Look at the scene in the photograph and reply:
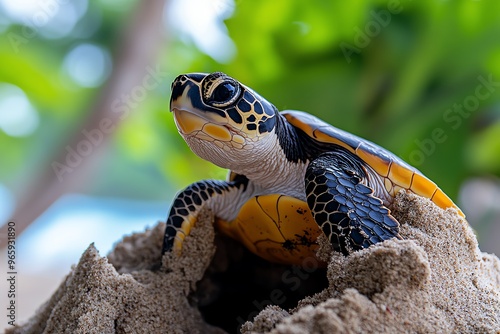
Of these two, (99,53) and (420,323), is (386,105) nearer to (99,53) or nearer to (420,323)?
(420,323)

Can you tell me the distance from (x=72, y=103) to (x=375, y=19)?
8.95 feet

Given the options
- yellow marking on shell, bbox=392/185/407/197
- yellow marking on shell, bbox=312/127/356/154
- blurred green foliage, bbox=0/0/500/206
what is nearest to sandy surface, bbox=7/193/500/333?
yellow marking on shell, bbox=392/185/407/197

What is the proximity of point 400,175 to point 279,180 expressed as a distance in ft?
0.77

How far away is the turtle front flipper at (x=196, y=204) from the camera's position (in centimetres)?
86

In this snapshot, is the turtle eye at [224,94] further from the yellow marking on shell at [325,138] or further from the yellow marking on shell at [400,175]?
the yellow marking on shell at [400,175]

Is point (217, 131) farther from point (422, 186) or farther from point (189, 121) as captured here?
point (422, 186)

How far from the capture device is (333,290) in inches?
22.8

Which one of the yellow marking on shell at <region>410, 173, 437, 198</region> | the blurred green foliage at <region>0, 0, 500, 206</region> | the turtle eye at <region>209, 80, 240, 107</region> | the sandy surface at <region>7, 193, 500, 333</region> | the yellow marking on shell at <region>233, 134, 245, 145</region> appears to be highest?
the blurred green foliage at <region>0, 0, 500, 206</region>

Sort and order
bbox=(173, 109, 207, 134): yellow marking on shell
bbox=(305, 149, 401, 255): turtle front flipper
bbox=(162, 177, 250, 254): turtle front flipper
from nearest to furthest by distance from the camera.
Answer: bbox=(305, 149, 401, 255): turtle front flipper, bbox=(173, 109, 207, 134): yellow marking on shell, bbox=(162, 177, 250, 254): turtle front flipper

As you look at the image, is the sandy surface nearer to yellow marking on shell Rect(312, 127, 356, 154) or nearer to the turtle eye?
yellow marking on shell Rect(312, 127, 356, 154)

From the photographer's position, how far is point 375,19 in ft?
7.70

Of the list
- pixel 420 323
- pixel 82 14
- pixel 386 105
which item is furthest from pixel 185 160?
pixel 420 323

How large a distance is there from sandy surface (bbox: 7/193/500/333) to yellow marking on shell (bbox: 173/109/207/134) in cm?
23

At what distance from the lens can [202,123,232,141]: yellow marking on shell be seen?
742mm
